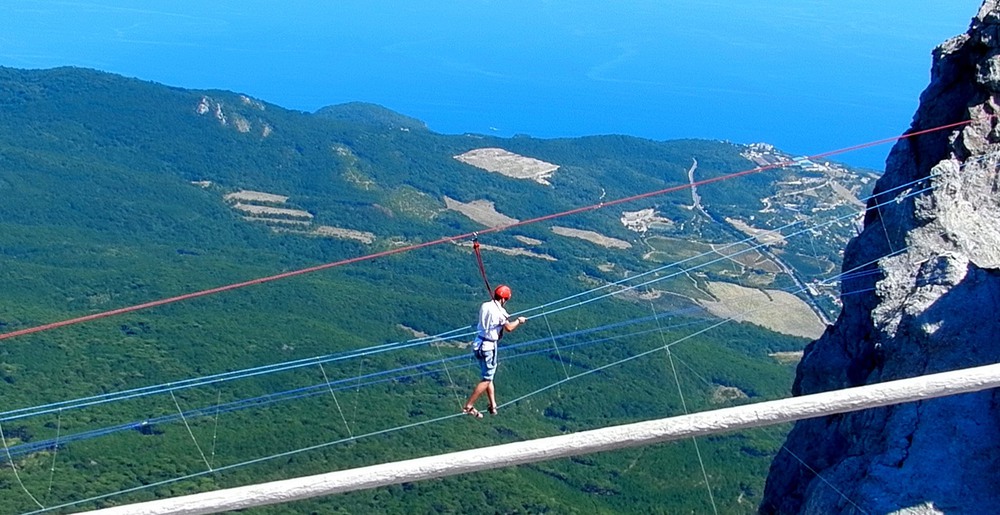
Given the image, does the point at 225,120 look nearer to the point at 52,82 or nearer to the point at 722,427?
the point at 52,82

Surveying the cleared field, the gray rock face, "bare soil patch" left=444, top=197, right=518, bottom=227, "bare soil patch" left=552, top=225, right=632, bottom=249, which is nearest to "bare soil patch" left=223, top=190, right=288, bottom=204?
"bare soil patch" left=444, top=197, right=518, bottom=227

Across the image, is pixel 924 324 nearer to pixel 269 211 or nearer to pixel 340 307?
pixel 340 307

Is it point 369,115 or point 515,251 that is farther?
point 369,115

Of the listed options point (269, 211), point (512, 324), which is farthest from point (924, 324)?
point (269, 211)

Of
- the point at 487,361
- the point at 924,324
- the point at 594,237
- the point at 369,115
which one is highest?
the point at 369,115

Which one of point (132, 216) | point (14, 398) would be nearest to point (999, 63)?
point (14, 398)

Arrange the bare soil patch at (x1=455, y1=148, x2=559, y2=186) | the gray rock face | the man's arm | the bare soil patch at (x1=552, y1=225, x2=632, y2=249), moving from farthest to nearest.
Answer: the bare soil patch at (x1=455, y1=148, x2=559, y2=186)
the bare soil patch at (x1=552, y1=225, x2=632, y2=249)
the man's arm
the gray rock face

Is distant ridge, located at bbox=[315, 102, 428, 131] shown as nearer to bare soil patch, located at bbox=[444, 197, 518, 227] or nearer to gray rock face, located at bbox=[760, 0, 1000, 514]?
bare soil patch, located at bbox=[444, 197, 518, 227]
